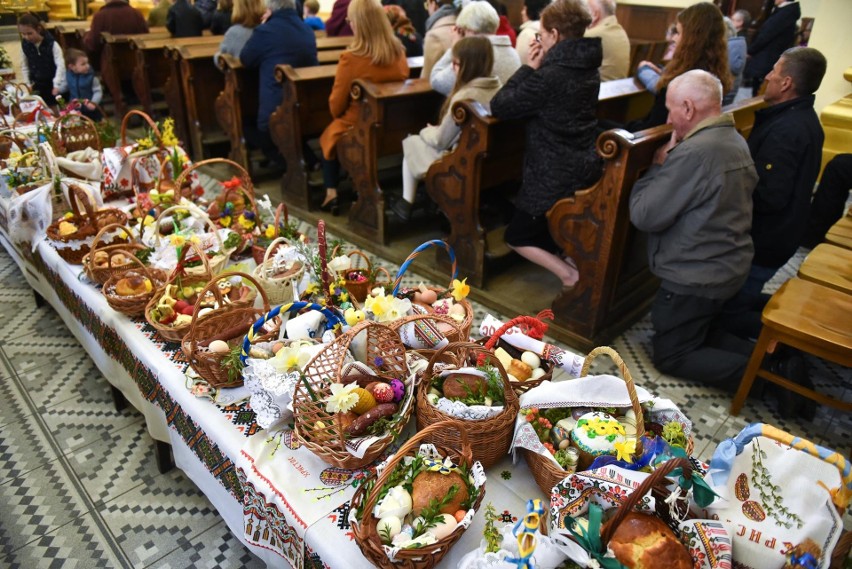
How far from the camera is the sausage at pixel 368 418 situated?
5.16ft

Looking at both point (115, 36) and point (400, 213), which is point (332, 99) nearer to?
point (400, 213)

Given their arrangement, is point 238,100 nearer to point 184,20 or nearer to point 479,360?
point 184,20

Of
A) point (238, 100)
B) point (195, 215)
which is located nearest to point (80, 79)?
point (238, 100)

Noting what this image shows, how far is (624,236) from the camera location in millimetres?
3068

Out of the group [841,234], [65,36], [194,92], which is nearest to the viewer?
[841,234]

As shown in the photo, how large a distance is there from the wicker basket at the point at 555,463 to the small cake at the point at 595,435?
2.6 inches

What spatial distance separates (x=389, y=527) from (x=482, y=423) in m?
0.38

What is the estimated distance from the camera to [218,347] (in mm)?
1895

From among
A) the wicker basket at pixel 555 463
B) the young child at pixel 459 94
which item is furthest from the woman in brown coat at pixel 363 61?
the wicker basket at pixel 555 463

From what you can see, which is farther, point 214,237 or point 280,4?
point 280,4

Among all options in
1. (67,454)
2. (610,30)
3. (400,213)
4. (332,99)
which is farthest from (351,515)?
(610,30)

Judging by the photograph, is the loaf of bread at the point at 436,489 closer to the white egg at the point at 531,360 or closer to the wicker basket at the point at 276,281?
the white egg at the point at 531,360

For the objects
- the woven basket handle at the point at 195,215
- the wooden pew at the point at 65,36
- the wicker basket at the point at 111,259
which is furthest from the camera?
the wooden pew at the point at 65,36

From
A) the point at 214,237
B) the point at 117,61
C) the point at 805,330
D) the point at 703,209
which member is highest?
the point at 117,61
